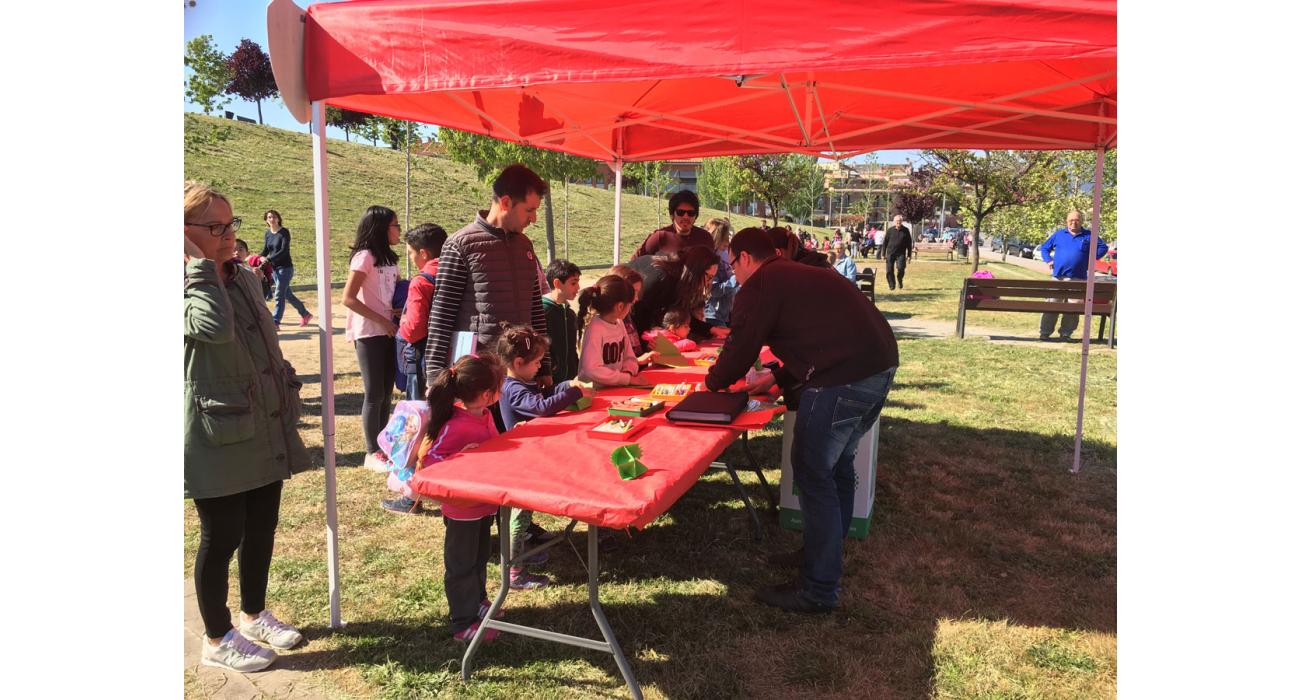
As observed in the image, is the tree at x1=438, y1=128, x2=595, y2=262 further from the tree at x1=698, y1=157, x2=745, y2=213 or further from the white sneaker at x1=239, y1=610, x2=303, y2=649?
the white sneaker at x1=239, y1=610, x2=303, y2=649

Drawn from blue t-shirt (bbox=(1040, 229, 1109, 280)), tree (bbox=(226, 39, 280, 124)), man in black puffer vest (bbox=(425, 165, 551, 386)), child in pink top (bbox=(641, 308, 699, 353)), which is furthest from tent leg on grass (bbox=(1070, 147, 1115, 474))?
tree (bbox=(226, 39, 280, 124))

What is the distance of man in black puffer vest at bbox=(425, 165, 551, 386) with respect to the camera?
10.7 ft

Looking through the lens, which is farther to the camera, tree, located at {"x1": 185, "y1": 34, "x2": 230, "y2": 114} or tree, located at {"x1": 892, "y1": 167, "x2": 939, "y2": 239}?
tree, located at {"x1": 892, "y1": 167, "x2": 939, "y2": 239}

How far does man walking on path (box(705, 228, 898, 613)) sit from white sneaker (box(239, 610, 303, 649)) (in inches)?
73.8

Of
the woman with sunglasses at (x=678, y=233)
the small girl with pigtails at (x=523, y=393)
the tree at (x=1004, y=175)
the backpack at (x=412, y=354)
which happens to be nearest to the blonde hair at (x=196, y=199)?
the small girl with pigtails at (x=523, y=393)

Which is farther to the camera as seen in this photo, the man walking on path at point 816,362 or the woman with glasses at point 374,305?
the woman with glasses at point 374,305

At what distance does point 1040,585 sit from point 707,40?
282 centimetres

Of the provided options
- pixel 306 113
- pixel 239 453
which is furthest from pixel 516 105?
pixel 239 453

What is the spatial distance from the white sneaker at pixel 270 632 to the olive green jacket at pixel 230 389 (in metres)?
0.65

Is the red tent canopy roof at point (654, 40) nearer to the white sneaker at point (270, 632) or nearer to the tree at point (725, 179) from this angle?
the white sneaker at point (270, 632)

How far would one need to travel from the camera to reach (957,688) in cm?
274

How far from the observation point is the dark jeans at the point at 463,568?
2.78 metres

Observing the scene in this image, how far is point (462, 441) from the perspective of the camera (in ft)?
9.09

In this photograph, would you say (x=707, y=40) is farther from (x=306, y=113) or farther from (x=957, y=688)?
(x=957, y=688)
